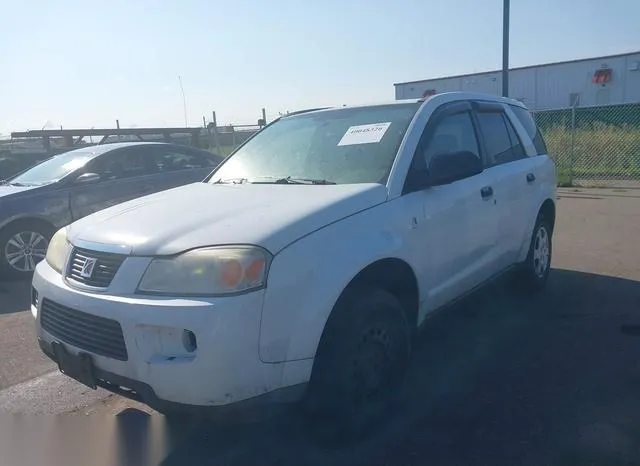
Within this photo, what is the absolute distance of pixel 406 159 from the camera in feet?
12.0

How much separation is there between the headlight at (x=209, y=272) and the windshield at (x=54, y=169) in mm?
5350

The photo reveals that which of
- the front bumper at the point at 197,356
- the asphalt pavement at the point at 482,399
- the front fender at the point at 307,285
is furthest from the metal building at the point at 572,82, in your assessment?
the front bumper at the point at 197,356

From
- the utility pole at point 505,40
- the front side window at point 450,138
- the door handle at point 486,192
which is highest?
the utility pole at point 505,40

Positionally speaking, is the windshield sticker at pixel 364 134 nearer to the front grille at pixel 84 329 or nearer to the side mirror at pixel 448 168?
the side mirror at pixel 448 168

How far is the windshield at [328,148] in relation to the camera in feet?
12.3

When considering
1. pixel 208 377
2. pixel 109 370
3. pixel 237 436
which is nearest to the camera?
pixel 208 377

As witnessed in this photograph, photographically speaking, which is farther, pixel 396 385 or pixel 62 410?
pixel 62 410

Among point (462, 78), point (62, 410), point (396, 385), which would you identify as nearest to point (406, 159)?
point (396, 385)

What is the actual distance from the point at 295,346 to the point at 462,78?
3578 centimetres

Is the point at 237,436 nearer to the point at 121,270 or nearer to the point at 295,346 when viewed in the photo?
the point at 295,346

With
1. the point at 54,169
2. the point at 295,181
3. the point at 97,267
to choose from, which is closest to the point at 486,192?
the point at 295,181

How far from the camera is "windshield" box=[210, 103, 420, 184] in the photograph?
3764mm

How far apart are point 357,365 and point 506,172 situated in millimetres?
2408

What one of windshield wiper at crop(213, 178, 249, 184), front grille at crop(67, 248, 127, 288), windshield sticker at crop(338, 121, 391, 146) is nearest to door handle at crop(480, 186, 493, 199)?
windshield sticker at crop(338, 121, 391, 146)
